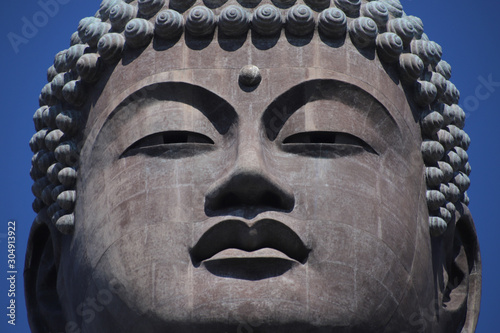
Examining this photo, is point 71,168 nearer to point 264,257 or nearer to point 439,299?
point 264,257

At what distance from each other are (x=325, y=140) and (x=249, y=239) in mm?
2081

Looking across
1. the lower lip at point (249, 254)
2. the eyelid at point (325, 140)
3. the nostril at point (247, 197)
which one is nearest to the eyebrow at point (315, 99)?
the eyelid at point (325, 140)

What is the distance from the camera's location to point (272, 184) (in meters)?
20.7

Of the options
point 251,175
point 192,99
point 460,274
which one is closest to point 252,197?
point 251,175

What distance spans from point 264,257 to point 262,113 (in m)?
2.22

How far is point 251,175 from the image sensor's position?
2062 centimetres

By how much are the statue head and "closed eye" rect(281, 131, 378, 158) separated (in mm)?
26

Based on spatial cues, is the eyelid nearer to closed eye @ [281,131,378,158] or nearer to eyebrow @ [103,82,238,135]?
closed eye @ [281,131,378,158]

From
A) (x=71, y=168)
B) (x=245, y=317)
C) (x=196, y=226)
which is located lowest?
(x=245, y=317)

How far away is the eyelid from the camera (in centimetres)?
2148

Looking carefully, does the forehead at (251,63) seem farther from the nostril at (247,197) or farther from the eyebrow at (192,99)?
the nostril at (247,197)

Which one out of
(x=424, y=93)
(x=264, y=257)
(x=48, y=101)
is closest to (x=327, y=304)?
(x=264, y=257)

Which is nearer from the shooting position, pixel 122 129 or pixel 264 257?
pixel 264 257

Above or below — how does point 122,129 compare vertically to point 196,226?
above
